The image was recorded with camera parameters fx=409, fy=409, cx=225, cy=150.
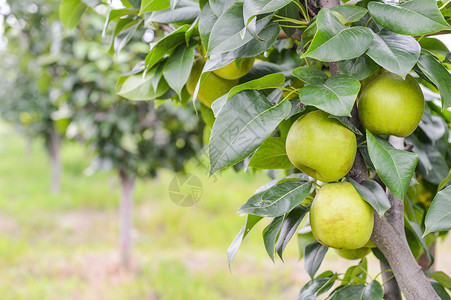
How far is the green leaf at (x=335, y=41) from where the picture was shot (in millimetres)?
326

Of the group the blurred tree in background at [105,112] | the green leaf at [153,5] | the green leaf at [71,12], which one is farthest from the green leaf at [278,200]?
the blurred tree in background at [105,112]

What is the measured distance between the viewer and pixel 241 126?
0.34m

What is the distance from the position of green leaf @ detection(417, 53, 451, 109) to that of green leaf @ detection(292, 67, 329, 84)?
0.29 ft

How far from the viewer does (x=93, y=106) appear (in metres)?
1.97

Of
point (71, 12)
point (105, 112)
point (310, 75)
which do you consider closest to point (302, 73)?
point (310, 75)

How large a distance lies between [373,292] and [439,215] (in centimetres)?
14

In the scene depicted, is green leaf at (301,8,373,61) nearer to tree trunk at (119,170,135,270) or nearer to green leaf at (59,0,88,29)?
green leaf at (59,0,88,29)

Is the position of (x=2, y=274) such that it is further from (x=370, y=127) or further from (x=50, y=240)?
(x=370, y=127)

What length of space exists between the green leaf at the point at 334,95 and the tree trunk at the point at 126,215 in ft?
6.77

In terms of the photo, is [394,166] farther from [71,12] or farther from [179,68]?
[71,12]

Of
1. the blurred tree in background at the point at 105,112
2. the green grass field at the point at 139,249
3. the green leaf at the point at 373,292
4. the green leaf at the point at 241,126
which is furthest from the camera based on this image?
the green grass field at the point at 139,249

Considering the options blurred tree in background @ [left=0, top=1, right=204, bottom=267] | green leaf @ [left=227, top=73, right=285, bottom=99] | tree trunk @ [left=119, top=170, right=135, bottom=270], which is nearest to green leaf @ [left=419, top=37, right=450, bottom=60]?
green leaf @ [left=227, top=73, right=285, bottom=99]

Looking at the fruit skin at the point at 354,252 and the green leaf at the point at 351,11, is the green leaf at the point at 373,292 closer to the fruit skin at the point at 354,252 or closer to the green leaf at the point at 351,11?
the fruit skin at the point at 354,252

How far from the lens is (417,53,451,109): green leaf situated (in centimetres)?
37
